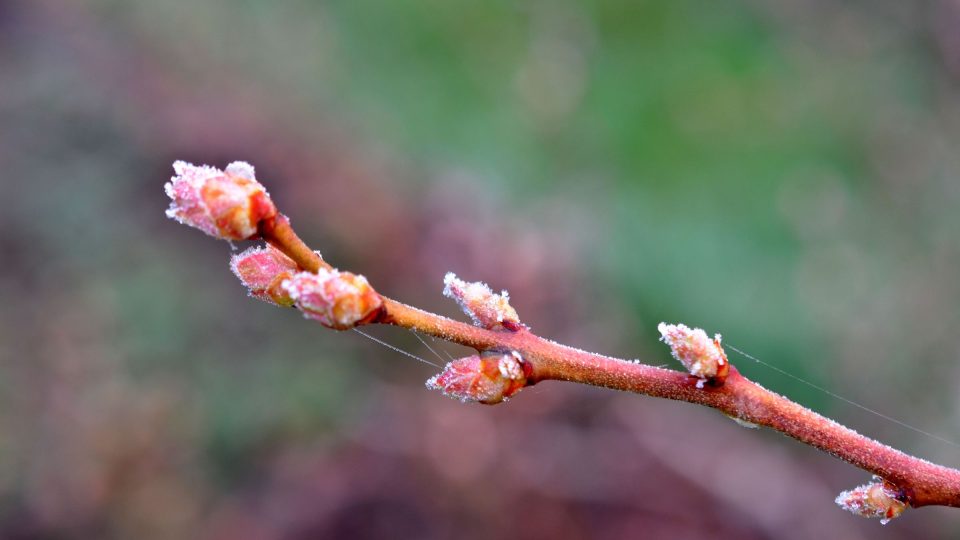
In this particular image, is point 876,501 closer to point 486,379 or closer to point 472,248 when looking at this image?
point 486,379

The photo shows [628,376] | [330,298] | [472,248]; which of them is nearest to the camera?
[330,298]

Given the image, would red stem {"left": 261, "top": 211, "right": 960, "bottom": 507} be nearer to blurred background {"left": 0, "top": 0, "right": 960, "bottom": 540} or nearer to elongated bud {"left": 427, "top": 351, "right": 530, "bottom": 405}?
elongated bud {"left": 427, "top": 351, "right": 530, "bottom": 405}

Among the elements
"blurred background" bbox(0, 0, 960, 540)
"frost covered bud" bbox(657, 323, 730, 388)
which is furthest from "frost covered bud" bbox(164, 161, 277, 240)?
"blurred background" bbox(0, 0, 960, 540)

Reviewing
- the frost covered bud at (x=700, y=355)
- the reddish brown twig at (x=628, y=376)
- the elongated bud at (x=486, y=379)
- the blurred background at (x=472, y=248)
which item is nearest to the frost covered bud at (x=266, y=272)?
the reddish brown twig at (x=628, y=376)

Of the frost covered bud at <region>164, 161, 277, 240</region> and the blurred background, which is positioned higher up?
the blurred background

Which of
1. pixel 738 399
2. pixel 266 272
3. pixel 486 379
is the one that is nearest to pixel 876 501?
pixel 738 399

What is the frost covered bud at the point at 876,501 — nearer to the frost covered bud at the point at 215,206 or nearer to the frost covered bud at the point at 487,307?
the frost covered bud at the point at 487,307
